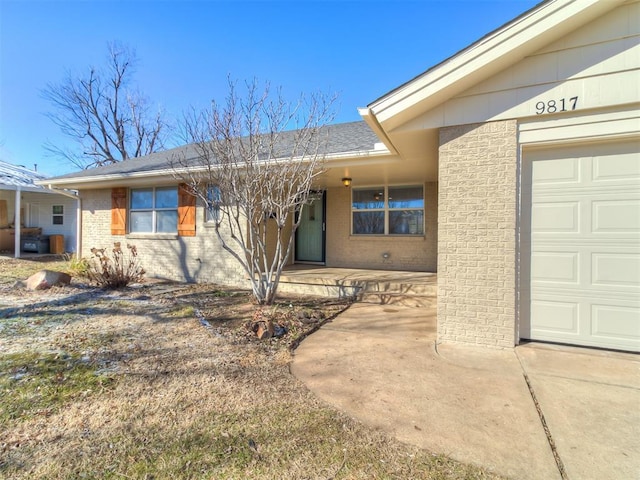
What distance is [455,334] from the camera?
13.2ft

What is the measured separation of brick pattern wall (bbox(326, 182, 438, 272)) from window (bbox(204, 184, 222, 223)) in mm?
3208

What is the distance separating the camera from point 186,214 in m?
8.30

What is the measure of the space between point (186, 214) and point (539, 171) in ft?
25.0

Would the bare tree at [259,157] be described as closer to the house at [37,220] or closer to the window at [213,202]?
the window at [213,202]

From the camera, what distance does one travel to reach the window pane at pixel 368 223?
338 inches

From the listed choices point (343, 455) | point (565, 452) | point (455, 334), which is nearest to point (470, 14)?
point (455, 334)

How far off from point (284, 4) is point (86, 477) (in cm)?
966

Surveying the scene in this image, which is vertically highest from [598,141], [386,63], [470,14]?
[386,63]

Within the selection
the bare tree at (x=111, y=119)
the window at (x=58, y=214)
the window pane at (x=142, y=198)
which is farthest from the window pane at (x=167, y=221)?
the bare tree at (x=111, y=119)

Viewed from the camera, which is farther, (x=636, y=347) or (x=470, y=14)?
(x=470, y=14)

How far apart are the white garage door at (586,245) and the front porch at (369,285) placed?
217cm

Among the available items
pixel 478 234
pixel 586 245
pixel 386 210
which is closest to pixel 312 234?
pixel 386 210

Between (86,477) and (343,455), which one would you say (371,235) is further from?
(86,477)

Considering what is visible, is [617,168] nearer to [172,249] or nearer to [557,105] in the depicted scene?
[557,105]
